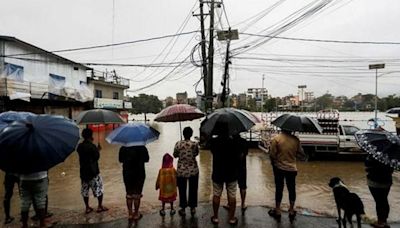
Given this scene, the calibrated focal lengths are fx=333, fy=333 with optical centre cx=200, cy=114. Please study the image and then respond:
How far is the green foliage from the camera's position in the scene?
7086 centimetres

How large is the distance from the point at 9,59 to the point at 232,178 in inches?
783

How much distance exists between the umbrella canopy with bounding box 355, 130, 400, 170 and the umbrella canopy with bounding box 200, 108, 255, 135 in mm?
1798

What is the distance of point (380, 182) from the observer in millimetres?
5227

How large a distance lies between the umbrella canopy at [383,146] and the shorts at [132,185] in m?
3.67

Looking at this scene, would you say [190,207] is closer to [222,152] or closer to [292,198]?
[222,152]

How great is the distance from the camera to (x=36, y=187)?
5.02m

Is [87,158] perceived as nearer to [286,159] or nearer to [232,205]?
[232,205]

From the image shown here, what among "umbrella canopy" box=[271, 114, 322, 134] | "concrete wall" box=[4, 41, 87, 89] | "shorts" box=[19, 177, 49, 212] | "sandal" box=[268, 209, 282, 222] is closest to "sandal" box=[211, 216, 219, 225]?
"sandal" box=[268, 209, 282, 222]

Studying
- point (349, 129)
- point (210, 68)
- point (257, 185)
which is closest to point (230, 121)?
point (257, 185)

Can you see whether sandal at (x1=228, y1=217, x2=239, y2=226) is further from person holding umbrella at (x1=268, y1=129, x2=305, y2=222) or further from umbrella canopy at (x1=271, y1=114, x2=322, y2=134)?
umbrella canopy at (x1=271, y1=114, x2=322, y2=134)

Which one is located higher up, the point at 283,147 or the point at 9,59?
the point at 9,59

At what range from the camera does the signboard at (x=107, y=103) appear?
31841 millimetres

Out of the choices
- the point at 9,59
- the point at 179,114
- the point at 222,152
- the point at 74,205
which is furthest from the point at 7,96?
the point at 222,152

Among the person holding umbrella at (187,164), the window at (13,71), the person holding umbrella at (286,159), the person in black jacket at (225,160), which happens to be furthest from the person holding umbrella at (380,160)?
the window at (13,71)
